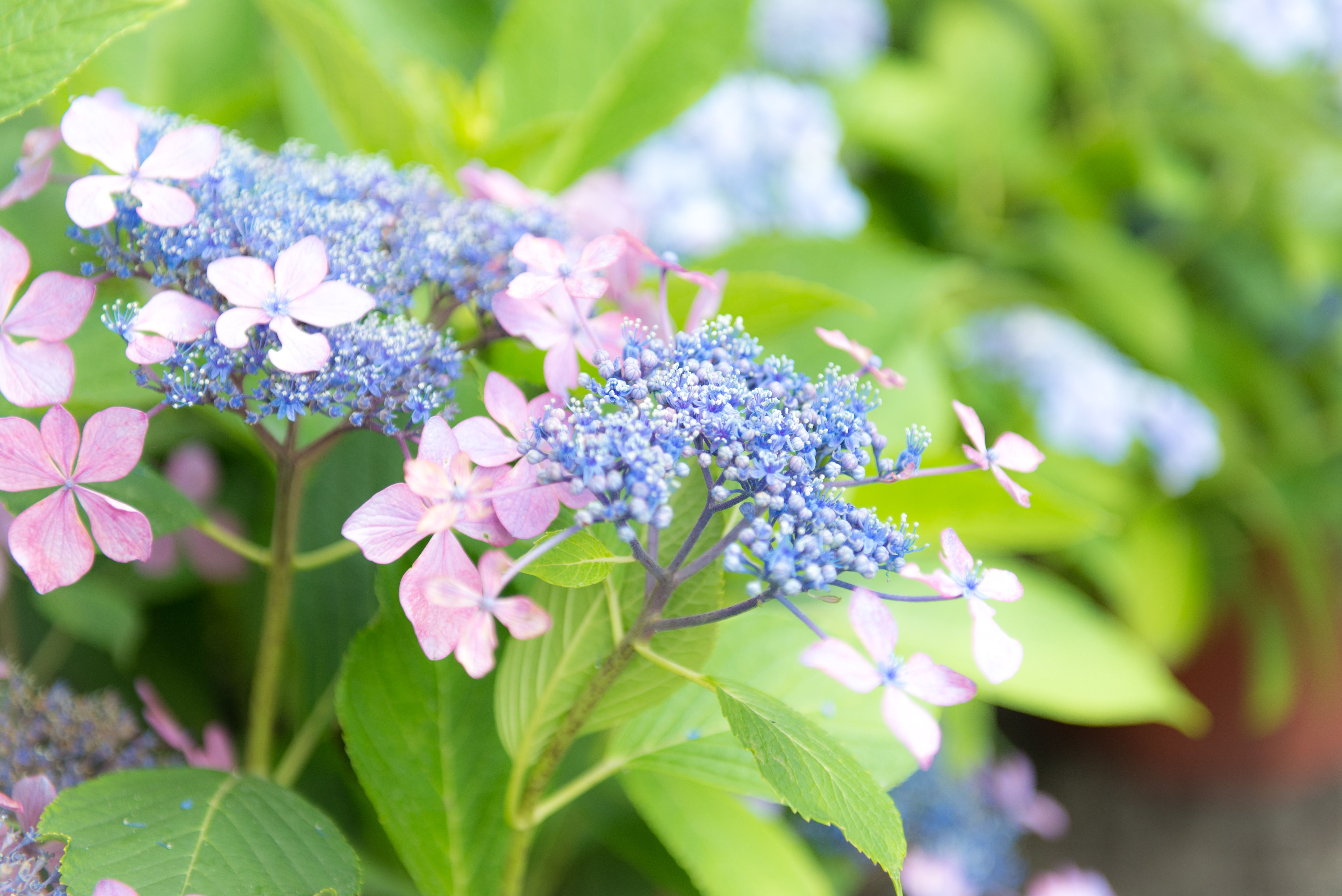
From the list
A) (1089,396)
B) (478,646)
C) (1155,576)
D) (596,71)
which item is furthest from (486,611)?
(1155,576)

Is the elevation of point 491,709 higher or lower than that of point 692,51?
lower

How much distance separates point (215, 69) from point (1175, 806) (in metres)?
1.13

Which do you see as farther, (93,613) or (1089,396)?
(1089,396)

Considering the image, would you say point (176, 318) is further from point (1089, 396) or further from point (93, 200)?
point (1089, 396)

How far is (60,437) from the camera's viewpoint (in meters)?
0.24

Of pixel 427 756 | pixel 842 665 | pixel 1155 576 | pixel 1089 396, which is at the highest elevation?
pixel 842 665

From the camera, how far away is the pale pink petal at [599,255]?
0.28m

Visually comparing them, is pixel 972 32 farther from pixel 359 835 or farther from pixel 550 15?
pixel 359 835

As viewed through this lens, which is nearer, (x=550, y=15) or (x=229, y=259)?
(x=229, y=259)

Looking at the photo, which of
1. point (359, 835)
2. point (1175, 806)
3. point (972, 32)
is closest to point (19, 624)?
point (359, 835)

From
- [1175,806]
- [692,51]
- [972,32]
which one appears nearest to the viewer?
[692,51]

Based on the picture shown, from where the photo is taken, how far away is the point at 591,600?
291 mm

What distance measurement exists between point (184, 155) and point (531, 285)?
4.1 inches

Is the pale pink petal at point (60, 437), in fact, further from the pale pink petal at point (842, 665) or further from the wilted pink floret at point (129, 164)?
the pale pink petal at point (842, 665)
